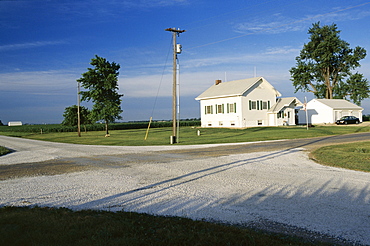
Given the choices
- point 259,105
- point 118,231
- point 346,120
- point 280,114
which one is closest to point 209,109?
point 259,105

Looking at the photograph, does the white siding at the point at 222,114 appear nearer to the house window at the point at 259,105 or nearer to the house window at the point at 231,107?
the house window at the point at 231,107

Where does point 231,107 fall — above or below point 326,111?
above

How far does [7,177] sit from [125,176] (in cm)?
427

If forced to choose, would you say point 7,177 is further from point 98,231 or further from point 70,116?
point 70,116

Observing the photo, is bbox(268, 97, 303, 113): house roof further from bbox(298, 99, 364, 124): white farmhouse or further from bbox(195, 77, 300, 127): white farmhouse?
bbox(298, 99, 364, 124): white farmhouse

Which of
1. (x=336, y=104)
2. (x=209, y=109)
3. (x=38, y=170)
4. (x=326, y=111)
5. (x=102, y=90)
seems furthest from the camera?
(x=336, y=104)

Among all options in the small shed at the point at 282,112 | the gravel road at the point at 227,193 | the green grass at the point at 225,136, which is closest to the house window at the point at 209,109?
the small shed at the point at 282,112

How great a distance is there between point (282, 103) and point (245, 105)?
680cm

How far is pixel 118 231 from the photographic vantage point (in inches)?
207

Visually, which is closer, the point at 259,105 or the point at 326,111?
the point at 259,105

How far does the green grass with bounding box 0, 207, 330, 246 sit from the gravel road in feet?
2.41

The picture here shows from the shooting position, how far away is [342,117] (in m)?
53.5

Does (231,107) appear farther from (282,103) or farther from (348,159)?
(348,159)

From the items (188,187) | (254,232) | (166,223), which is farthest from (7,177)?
(254,232)
